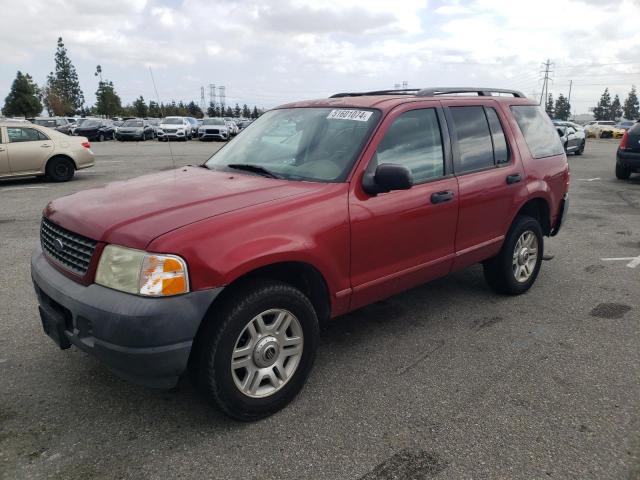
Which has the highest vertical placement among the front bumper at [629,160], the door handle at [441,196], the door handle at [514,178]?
the door handle at [514,178]

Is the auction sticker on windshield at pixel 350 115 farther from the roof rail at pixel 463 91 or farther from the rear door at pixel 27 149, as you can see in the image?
the rear door at pixel 27 149

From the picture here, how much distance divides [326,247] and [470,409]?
1251 mm

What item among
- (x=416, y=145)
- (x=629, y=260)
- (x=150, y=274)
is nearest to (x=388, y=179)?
(x=416, y=145)

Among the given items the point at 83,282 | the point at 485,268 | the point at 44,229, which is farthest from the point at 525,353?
the point at 44,229

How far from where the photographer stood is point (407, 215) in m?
3.63

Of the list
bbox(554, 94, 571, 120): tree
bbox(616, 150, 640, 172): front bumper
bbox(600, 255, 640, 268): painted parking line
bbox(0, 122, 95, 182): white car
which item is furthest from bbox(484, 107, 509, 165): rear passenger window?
bbox(554, 94, 571, 120): tree

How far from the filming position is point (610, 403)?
3.15 m

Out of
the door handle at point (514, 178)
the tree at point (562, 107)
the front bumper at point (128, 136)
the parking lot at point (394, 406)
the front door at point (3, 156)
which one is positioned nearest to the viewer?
the parking lot at point (394, 406)

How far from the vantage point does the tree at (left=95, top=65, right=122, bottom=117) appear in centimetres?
8075

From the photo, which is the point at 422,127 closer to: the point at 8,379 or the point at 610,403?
the point at 610,403

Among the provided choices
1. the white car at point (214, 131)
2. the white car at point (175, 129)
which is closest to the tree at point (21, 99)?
the white car at point (175, 129)

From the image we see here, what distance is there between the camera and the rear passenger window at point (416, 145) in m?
3.63

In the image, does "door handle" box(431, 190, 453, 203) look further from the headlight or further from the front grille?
the front grille

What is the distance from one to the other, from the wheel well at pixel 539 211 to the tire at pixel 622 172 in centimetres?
986
